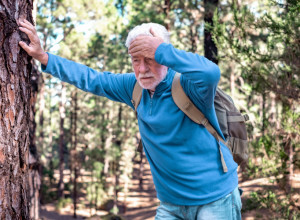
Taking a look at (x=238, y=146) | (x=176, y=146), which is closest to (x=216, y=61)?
(x=238, y=146)

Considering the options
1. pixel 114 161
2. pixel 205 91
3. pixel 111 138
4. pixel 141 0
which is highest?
pixel 141 0

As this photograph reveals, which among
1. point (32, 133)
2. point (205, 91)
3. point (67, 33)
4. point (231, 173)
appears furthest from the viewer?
point (67, 33)

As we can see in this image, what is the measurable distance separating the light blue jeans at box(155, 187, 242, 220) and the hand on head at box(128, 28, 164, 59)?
3.52 ft

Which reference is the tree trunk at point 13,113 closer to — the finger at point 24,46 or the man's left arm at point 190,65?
the finger at point 24,46

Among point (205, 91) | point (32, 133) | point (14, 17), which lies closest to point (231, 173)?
point (205, 91)

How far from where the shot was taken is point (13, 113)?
7.99 feet

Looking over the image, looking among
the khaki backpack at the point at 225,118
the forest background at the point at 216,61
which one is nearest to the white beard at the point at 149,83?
the khaki backpack at the point at 225,118

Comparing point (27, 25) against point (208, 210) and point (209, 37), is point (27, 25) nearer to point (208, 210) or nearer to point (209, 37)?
point (208, 210)

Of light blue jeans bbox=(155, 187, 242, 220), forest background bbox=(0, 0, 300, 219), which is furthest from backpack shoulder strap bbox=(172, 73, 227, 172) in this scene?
forest background bbox=(0, 0, 300, 219)

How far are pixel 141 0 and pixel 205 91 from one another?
20449mm

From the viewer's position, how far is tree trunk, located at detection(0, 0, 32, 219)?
7.82ft

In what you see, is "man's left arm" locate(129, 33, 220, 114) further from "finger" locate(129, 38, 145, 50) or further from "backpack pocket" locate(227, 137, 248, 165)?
"backpack pocket" locate(227, 137, 248, 165)

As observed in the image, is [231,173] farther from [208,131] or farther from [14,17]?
[14,17]

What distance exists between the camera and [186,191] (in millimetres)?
2438
